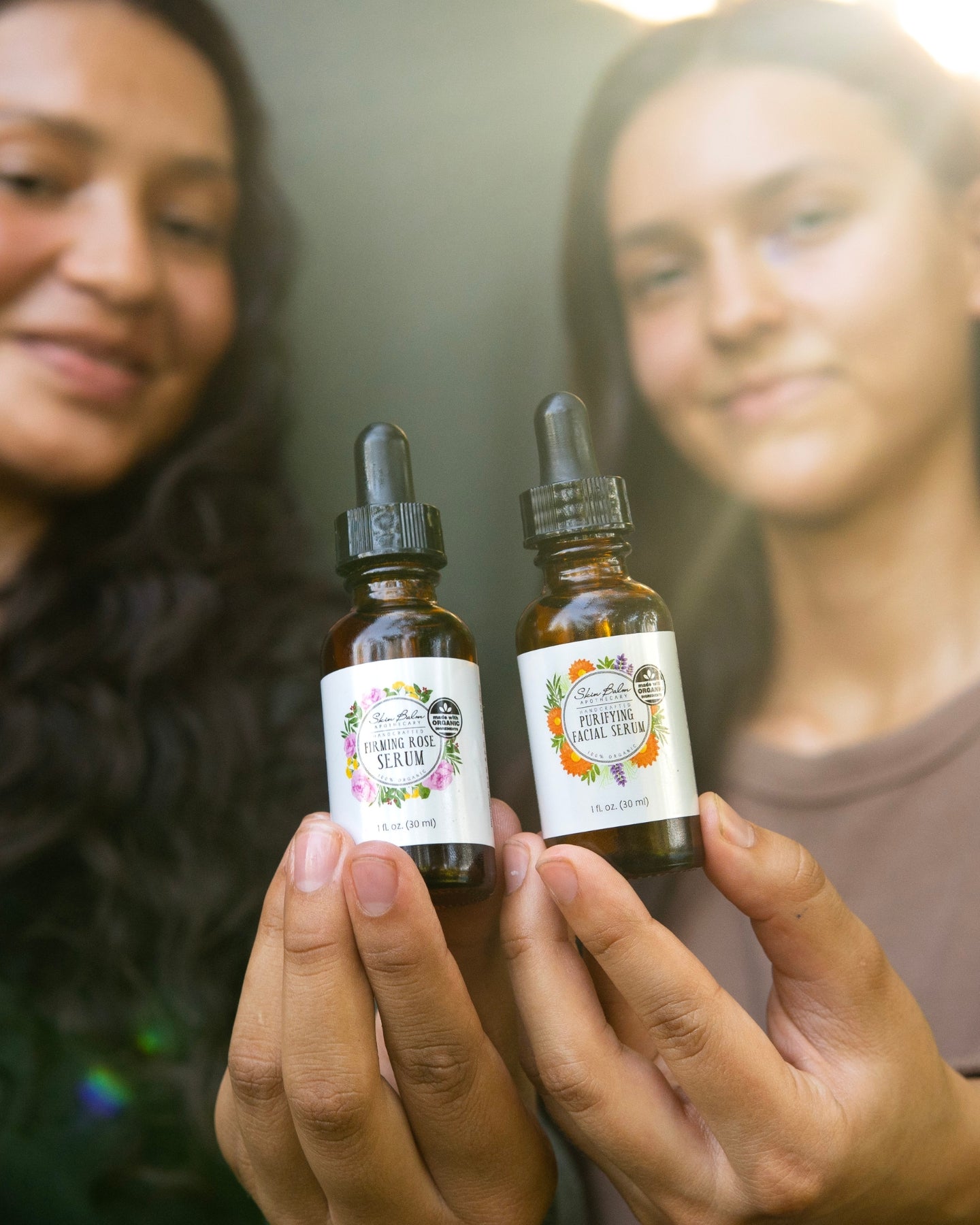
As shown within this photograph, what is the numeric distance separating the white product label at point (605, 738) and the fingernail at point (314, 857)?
12 cm

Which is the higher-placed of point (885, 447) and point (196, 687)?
point (885, 447)

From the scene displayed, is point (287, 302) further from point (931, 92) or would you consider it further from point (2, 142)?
point (931, 92)

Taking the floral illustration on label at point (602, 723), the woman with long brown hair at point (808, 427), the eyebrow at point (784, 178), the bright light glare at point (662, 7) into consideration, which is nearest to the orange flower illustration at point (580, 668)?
the floral illustration on label at point (602, 723)

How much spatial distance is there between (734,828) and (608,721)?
9cm

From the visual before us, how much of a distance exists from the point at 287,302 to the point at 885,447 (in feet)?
2.10

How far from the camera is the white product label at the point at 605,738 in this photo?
0.53m

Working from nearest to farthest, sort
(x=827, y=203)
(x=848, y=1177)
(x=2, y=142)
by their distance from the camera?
(x=848, y=1177) → (x=2, y=142) → (x=827, y=203)

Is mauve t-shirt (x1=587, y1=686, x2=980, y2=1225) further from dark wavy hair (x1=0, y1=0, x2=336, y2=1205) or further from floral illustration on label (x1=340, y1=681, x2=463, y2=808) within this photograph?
floral illustration on label (x1=340, y1=681, x2=463, y2=808)

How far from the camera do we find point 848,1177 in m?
0.52

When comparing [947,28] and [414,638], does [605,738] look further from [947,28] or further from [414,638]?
[947,28]

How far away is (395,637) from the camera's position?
20.9 inches

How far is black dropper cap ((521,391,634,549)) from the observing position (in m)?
0.58

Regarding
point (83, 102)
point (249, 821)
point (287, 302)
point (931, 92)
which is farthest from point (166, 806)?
point (931, 92)

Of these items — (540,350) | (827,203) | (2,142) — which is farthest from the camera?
(540,350)
